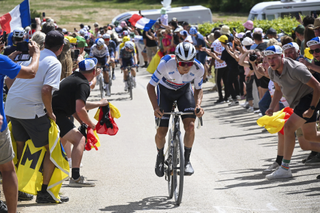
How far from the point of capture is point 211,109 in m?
13.7

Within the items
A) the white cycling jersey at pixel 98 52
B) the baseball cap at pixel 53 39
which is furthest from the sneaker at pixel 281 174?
the white cycling jersey at pixel 98 52

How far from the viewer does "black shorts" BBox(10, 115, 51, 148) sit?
220 inches

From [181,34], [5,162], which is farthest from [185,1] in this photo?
[5,162]

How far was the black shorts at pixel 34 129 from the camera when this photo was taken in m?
5.59

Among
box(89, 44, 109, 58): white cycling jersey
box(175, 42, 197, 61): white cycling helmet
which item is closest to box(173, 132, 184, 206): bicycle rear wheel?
box(175, 42, 197, 61): white cycling helmet

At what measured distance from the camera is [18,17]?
11.7 meters

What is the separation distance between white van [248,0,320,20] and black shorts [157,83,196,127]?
66.4ft

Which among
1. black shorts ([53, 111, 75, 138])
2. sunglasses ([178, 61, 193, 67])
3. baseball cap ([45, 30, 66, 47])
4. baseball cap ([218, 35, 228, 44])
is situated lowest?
black shorts ([53, 111, 75, 138])

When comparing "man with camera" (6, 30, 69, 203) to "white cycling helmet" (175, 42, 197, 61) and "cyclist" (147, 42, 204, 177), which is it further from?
"white cycling helmet" (175, 42, 197, 61)

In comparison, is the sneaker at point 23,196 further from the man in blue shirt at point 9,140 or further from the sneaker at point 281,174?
the sneaker at point 281,174

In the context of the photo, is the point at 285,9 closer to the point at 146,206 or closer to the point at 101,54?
the point at 101,54

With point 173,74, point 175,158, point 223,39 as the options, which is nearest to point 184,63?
point 173,74

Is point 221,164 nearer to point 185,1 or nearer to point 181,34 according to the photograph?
point 181,34

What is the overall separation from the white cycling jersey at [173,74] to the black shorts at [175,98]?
89 mm
